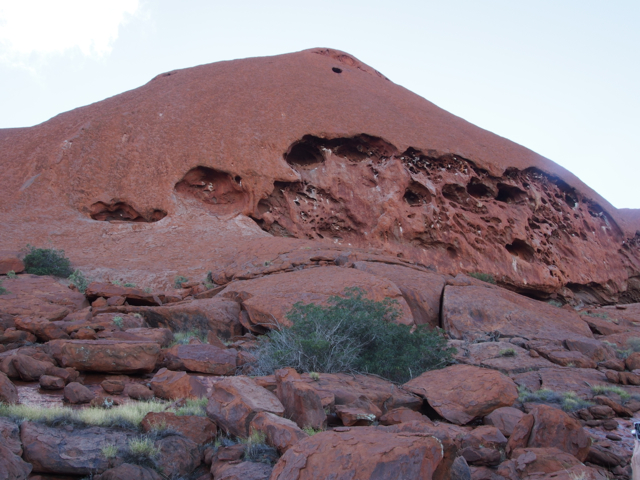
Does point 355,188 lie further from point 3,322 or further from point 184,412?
point 184,412

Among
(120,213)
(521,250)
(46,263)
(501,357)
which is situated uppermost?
(120,213)

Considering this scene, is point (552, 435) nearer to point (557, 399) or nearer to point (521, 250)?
point (557, 399)

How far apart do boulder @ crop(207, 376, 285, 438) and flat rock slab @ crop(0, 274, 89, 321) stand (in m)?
4.48

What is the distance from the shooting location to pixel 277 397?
180 inches

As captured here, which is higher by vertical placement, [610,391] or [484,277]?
[484,277]

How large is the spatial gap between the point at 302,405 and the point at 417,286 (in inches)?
274

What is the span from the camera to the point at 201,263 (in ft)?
42.0

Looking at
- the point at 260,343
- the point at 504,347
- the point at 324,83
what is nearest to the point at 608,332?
the point at 504,347

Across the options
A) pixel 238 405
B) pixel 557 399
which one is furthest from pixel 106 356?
pixel 557 399

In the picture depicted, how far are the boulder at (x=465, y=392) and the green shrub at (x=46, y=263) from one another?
904cm

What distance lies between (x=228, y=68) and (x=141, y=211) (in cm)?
864

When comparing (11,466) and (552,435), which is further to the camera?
(552,435)

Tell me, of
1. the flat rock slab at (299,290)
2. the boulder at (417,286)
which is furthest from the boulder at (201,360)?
the boulder at (417,286)

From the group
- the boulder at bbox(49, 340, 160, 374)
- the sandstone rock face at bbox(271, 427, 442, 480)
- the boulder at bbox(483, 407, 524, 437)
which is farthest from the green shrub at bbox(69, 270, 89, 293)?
the sandstone rock face at bbox(271, 427, 442, 480)
